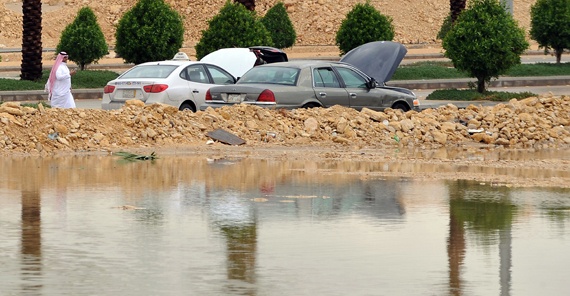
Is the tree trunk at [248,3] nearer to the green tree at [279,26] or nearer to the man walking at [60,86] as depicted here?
the green tree at [279,26]

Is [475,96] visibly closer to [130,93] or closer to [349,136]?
[130,93]

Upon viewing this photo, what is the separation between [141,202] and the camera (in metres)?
14.5

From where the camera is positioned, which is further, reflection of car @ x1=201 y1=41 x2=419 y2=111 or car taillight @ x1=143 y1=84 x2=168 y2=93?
car taillight @ x1=143 y1=84 x2=168 y2=93

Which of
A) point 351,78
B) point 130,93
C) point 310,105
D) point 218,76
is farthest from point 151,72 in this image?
point 351,78

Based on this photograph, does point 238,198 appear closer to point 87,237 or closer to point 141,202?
point 141,202

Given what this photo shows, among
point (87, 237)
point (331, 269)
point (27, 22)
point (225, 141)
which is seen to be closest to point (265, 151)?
point (225, 141)

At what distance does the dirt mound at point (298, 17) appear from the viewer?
6594cm

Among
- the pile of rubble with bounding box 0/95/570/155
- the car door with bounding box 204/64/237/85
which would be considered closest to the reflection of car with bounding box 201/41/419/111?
the pile of rubble with bounding box 0/95/570/155

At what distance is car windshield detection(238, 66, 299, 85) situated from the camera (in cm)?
2388

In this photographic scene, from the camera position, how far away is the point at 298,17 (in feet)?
221

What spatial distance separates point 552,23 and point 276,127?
24449mm

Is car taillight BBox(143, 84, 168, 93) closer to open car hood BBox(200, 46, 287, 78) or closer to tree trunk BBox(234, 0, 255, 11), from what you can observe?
open car hood BBox(200, 46, 287, 78)

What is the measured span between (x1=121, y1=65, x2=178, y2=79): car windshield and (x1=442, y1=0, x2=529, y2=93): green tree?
10.5m

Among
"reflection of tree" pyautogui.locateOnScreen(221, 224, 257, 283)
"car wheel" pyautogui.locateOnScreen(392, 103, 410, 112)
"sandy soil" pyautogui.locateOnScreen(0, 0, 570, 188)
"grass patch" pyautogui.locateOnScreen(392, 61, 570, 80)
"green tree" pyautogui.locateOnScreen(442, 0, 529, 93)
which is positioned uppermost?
"green tree" pyautogui.locateOnScreen(442, 0, 529, 93)
